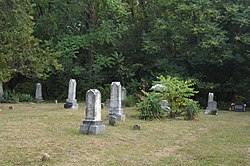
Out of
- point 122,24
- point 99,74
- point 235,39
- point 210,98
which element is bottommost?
point 210,98

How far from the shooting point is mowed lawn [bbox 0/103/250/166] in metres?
6.97

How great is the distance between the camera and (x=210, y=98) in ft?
60.3

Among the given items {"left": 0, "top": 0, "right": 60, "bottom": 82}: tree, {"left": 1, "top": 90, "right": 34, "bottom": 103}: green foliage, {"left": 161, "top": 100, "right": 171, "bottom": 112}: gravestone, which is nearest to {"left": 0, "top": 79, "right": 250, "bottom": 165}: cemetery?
{"left": 161, "top": 100, "right": 171, "bottom": 112}: gravestone

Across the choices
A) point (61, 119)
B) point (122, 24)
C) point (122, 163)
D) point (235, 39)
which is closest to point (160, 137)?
point (122, 163)

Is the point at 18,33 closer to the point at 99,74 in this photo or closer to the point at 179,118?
the point at 179,118

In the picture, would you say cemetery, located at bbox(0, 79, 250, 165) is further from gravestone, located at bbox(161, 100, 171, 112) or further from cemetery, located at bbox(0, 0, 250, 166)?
gravestone, located at bbox(161, 100, 171, 112)

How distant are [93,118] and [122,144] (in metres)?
1.65

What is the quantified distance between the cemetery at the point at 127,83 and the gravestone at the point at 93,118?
1.2 inches

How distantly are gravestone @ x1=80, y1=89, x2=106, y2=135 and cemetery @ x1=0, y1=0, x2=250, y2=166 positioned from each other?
0.10 ft

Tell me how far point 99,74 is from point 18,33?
10699mm

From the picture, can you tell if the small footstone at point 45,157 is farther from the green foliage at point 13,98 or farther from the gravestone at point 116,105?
the green foliage at point 13,98

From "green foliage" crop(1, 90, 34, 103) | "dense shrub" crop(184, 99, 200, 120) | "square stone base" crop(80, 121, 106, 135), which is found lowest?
"square stone base" crop(80, 121, 106, 135)

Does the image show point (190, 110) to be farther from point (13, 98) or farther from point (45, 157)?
point (13, 98)

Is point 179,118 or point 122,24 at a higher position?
point 122,24
